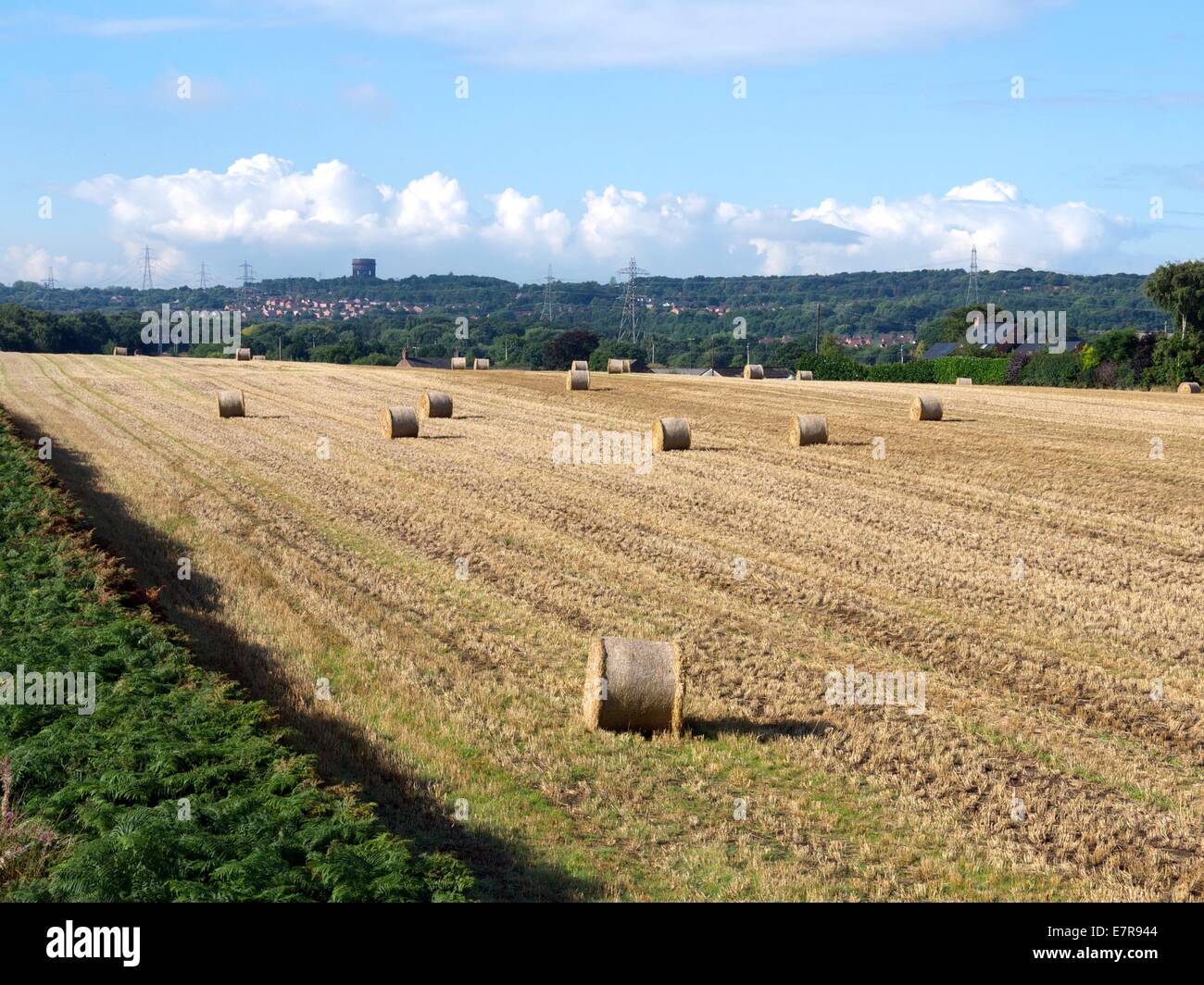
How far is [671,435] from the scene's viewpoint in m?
31.0

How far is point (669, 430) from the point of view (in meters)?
31.0

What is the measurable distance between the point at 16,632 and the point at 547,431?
83.5ft

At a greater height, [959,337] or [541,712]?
[959,337]

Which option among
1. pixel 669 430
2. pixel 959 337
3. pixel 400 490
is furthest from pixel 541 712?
pixel 959 337

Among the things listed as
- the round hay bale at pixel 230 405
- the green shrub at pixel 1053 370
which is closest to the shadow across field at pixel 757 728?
the round hay bale at pixel 230 405

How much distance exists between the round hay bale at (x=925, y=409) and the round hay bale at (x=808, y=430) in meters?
8.30

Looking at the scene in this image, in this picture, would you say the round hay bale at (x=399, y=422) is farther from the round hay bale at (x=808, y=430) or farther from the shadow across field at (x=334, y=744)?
the shadow across field at (x=334, y=744)

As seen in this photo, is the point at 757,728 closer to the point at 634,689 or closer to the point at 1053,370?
the point at 634,689

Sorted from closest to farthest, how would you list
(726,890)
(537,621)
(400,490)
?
(726,890) < (537,621) < (400,490)

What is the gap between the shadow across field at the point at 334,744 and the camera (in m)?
8.57

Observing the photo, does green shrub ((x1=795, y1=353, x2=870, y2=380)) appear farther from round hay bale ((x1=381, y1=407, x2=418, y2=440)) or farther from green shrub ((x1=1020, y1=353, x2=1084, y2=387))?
round hay bale ((x1=381, y1=407, x2=418, y2=440))

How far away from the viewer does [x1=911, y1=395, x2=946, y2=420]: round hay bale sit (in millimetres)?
40219

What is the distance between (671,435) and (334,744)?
2084cm
